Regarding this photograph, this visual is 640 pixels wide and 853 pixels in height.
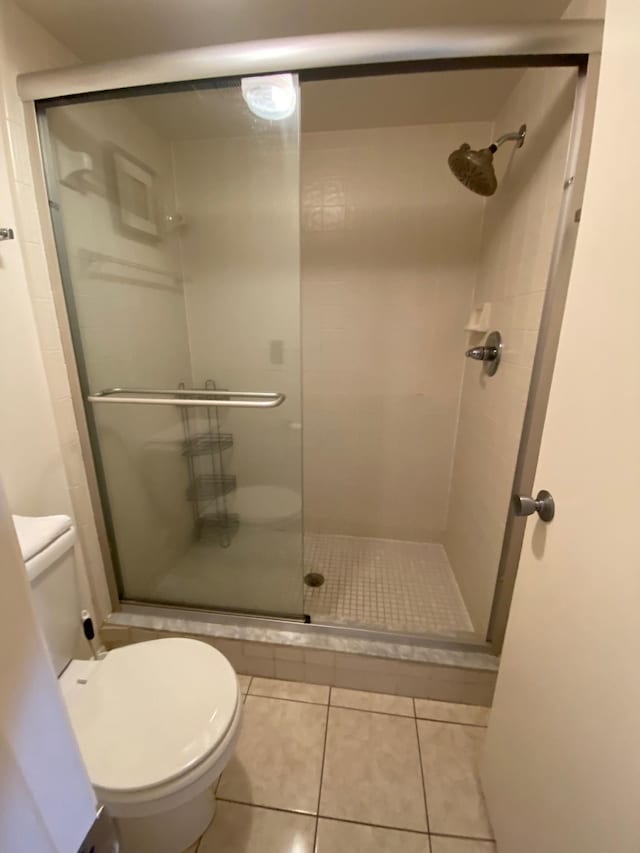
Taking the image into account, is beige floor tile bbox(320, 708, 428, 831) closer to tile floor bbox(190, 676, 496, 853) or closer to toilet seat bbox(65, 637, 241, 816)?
tile floor bbox(190, 676, 496, 853)

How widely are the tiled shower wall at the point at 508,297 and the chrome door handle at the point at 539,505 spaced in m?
0.49

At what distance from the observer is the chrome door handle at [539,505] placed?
2.29 feet

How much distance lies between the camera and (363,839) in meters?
0.92

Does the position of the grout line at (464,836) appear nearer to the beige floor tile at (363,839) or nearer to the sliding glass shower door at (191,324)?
the beige floor tile at (363,839)

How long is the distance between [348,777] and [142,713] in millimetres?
667

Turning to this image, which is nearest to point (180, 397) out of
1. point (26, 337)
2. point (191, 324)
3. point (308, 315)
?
point (191, 324)

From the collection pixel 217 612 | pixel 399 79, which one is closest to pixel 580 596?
pixel 217 612

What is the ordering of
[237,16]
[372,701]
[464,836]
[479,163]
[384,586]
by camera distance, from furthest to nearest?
[384,586]
[372,701]
[479,163]
[237,16]
[464,836]

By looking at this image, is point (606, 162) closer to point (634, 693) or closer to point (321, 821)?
point (634, 693)

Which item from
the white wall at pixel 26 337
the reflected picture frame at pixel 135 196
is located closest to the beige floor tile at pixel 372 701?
the white wall at pixel 26 337

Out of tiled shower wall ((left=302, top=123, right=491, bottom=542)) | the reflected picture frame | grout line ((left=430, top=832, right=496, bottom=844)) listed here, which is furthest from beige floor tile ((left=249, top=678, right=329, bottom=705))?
the reflected picture frame

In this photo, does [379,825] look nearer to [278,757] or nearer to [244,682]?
[278,757]

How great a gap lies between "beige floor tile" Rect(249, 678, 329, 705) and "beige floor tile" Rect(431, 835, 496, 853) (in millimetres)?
460

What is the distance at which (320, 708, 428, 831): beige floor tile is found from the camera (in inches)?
38.5
